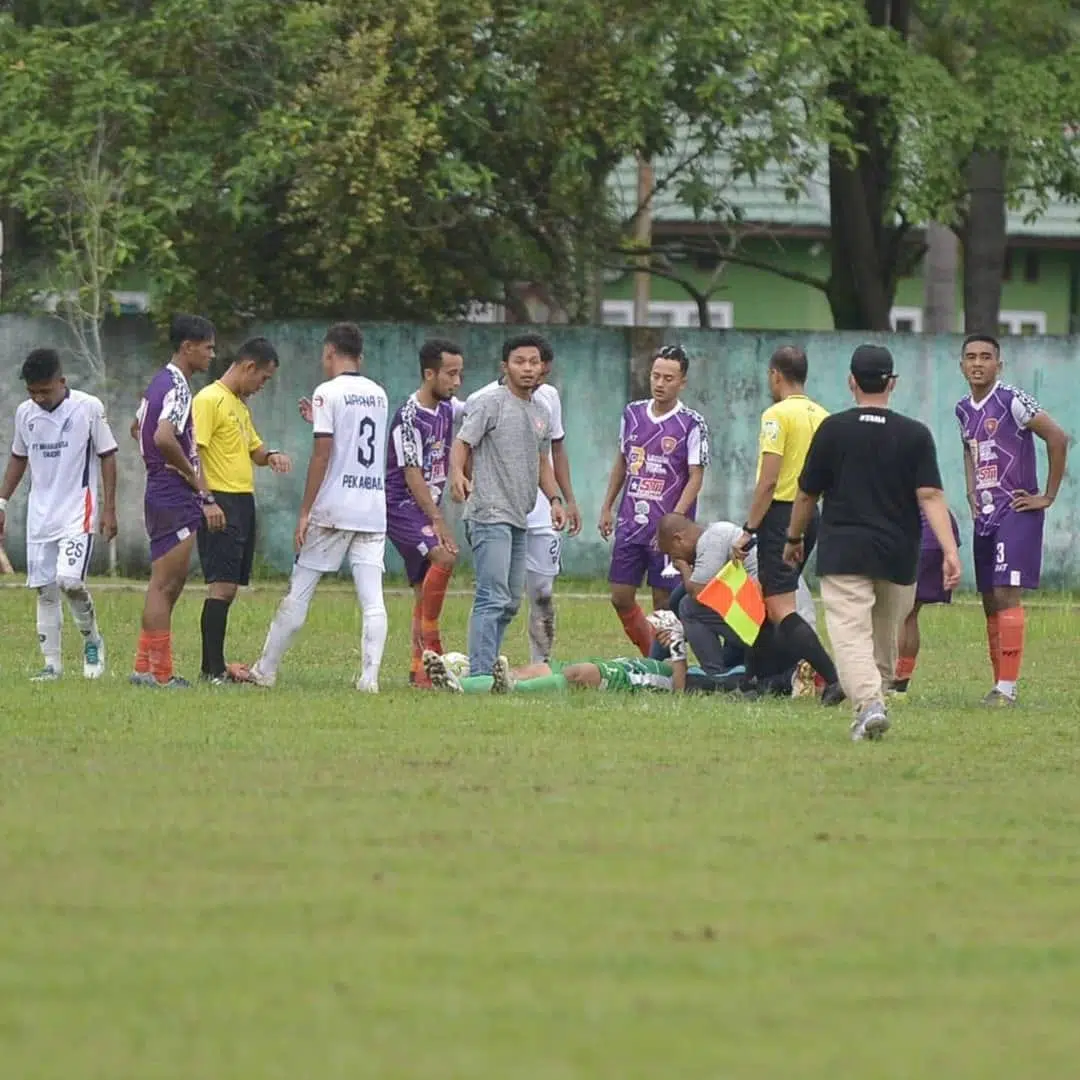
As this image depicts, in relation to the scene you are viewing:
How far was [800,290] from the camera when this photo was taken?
4322 cm

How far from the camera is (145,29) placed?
2412 cm

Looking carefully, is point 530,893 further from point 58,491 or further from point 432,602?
point 432,602

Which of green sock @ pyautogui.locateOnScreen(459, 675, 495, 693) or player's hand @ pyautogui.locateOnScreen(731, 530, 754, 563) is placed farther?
green sock @ pyautogui.locateOnScreen(459, 675, 495, 693)

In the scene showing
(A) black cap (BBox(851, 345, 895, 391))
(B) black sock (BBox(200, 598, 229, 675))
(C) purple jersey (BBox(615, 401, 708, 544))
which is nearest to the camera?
(A) black cap (BBox(851, 345, 895, 391))

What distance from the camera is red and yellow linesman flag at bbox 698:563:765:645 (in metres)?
14.1

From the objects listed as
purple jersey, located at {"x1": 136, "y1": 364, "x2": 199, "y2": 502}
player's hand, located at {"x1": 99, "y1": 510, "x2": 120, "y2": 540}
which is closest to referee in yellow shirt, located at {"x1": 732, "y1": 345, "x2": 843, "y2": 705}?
purple jersey, located at {"x1": 136, "y1": 364, "x2": 199, "y2": 502}

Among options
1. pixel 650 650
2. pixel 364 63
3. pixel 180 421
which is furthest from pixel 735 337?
pixel 180 421

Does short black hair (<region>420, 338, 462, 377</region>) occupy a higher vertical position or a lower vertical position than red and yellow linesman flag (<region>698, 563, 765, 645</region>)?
higher

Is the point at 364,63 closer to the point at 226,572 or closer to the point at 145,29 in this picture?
the point at 145,29

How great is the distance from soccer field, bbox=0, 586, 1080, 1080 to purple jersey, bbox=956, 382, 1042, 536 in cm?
185

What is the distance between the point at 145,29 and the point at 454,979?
18891mm

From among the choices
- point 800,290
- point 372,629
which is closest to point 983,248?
point 800,290

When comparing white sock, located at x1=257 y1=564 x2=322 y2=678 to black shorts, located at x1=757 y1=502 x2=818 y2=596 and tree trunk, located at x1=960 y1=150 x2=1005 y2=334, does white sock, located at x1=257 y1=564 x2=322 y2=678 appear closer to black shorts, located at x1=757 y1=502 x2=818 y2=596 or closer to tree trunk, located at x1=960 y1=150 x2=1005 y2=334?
black shorts, located at x1=757 y1=502 x2=818 y2=596

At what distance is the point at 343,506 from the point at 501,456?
884 millimetres
